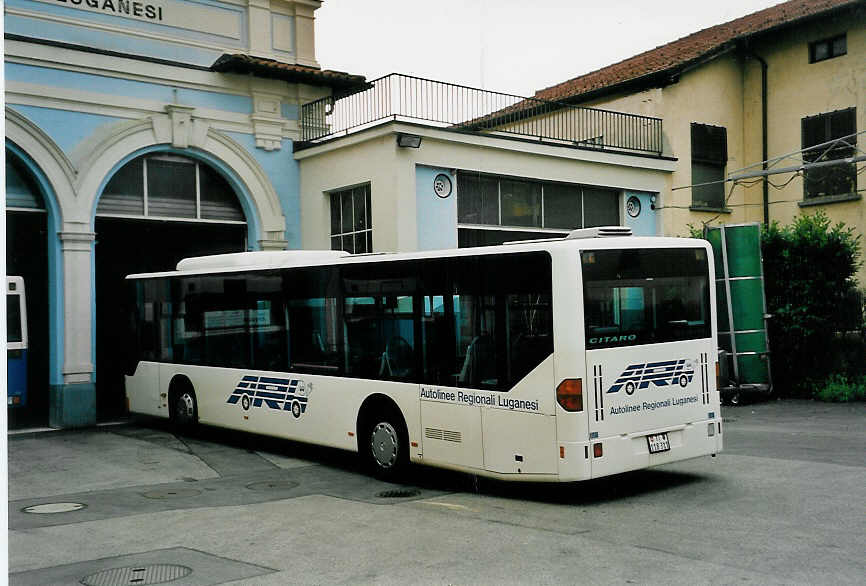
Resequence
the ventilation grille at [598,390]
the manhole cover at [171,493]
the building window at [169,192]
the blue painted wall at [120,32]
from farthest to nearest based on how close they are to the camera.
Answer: the building window at [169,192] < the blue painted wall at [120,32] < the manhole cover at [171,493] < the ventilation grille at [598,390]

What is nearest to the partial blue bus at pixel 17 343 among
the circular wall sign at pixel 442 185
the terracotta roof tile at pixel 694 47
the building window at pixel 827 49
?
the circular wall sign at pixel 442 185

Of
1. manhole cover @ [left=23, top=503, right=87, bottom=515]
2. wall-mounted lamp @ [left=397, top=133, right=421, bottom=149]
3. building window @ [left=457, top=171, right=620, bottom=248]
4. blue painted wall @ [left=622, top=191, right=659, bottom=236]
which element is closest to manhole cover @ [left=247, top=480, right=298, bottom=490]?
manhole cover @ [left=23, top=503, right=87, bottom=515]

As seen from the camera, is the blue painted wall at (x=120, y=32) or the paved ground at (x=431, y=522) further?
the blue painted wall at (x=120, y=32)

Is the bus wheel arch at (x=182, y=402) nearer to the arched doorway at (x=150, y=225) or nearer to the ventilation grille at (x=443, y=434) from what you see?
the arched doorway at (x=150, y=225)

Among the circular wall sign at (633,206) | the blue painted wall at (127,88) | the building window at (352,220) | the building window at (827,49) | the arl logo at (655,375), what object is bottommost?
the arl logo at (655,375)

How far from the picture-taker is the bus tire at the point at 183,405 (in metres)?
14.9

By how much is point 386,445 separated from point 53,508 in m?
3.74

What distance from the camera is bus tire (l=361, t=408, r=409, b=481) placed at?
427 inches

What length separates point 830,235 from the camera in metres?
18.7

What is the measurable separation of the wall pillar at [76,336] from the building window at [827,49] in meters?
19.4

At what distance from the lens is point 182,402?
49.8ft

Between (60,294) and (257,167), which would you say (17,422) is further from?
(257,167)

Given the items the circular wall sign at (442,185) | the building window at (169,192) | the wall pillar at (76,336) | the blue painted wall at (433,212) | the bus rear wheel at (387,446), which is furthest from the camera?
the circular wall sign at (442,185)

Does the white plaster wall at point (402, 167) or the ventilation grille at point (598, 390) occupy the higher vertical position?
the white plaster wall at point (402, 167)
